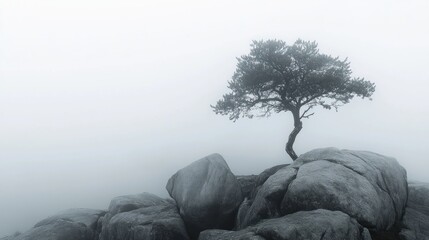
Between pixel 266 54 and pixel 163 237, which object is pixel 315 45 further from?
pixel 163 237

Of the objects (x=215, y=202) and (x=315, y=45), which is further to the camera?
(x=315, y=45)

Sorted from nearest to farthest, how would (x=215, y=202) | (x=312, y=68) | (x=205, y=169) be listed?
(x=215, y=202), (x=205, y=169), (x=312, y=68)

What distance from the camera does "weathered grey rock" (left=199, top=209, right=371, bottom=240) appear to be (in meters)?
14.9

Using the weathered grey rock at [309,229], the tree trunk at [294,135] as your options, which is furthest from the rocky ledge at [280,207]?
the tree trunk at [294,135]

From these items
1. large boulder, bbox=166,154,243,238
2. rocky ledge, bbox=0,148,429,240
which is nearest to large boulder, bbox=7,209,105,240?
rocky ledge, bbox=0,148,429,240

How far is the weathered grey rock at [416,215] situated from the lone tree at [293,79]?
948 centimetres

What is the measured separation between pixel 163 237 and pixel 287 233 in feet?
39.5

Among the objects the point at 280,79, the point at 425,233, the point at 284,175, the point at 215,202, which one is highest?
the point at 280,79

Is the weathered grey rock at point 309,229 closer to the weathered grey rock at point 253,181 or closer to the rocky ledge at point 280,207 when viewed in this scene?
the rocky ledge at point 280,207

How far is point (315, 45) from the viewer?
104 ft

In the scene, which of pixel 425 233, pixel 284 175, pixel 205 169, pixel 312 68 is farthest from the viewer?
pixel 312 68

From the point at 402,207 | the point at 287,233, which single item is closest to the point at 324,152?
the point at 402,207

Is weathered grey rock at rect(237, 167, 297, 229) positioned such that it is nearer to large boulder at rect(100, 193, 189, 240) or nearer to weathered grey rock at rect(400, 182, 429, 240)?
large boulder at rect(100, 193, 189, 240)

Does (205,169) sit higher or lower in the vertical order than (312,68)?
lower
